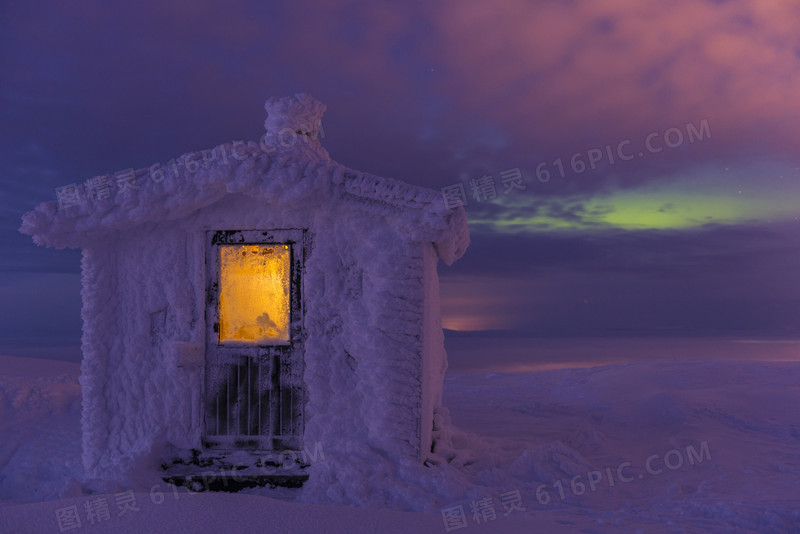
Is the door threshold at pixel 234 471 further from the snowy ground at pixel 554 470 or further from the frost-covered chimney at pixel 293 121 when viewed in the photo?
the frost-covered chimney at pixel 293 121

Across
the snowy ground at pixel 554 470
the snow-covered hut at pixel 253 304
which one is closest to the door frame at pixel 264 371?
the snow-covered hut at pixel 253 304

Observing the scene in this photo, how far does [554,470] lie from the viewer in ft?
25.0

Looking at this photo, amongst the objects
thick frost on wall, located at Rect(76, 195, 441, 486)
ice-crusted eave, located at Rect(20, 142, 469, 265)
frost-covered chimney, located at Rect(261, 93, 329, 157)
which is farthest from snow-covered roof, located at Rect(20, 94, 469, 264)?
frost-covered chimney, located at Rect(261, 93, 329, 157)

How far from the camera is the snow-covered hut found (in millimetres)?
7227

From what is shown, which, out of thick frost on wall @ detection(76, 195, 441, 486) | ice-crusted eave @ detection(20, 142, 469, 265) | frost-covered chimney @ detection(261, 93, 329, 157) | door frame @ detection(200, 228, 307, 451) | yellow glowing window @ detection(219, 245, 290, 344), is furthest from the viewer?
frost-covered chimney @ detection(261, 93, 329, 157)

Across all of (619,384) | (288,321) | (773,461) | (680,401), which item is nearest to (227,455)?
(288,321)

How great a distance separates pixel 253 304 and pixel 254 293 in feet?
0.45

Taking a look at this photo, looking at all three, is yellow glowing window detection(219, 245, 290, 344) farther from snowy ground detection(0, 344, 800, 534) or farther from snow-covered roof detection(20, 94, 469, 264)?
snowy ground detection(0, 344, 800, 534)

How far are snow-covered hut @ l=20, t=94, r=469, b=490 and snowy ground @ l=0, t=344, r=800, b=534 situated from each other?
84cm

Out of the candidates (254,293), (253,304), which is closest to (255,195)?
(254,293)

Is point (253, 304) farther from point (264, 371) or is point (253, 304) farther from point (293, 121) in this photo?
point (293, 121)

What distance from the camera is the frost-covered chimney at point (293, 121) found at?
26.5ft

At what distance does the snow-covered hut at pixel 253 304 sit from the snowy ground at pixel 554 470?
0.84 metres

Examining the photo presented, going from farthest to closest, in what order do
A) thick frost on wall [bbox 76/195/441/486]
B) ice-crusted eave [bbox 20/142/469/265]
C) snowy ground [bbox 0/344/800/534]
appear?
thick frost on wall [bbox 76/195/441/486] < ice-crusted eave [bbox 20/142/469/265] < snowy ground [bbox 0/344/800/534]
